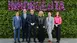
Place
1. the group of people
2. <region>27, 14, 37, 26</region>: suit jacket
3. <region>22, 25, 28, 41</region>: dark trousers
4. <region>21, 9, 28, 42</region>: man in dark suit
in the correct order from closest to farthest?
1. <region>27, 14, 37, 26</region>: suit jacket
2. the group of people
3. <region>21, 9, 28, 42</region>: man in dark suit
4. <region>22, 25, 28, 41</region>: dark trousers

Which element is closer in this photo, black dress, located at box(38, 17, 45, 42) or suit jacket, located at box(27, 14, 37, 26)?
suit jacket, located at box(27, 14, 37, 26)

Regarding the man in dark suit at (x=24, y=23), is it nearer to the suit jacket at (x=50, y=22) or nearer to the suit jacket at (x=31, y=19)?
the suit jacket at (x=31, y=19)

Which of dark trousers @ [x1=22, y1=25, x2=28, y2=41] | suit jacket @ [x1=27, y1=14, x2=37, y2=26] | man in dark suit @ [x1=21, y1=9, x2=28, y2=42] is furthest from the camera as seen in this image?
dark trousers @ [x1=22, y1=25, x2=28, y2=41]

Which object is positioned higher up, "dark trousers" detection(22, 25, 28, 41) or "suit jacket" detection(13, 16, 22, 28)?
"suit jacket" detection(13, 16, 22, 28)

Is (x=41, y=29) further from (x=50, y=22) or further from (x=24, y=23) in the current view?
(x=24, y=23)

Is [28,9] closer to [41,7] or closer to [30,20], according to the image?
[41,7]

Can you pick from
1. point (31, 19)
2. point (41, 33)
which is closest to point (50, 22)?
point (41, 33)

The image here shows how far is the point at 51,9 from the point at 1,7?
11.1 feet

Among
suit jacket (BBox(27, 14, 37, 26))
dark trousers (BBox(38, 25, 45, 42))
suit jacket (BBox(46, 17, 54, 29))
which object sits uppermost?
suit jacket (BBox(27, 14, 37, 26))

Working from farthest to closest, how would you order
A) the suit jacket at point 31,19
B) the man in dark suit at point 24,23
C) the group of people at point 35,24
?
the man in dark suit at point 24,23 < the group of people at point 35,24 < the suit jacket at point 31,19

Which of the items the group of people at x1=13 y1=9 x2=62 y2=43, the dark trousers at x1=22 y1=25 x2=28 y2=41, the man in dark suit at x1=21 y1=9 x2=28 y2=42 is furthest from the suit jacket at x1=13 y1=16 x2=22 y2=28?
the dark trousers at x1=22 y1=25 x2=28 y2=41

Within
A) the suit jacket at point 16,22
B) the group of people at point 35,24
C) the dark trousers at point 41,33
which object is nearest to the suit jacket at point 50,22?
the group of people at point 35,24

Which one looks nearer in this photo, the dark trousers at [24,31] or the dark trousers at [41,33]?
the dark trousers at [41,33]

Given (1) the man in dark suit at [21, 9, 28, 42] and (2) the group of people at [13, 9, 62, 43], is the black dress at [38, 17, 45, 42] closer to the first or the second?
(2) the group of people at [13, 9, 62, 43]
